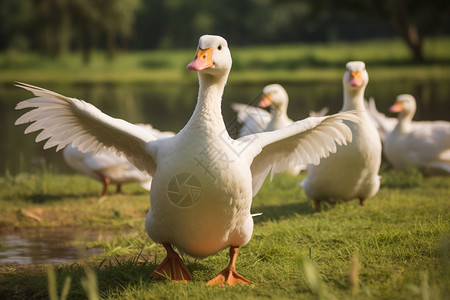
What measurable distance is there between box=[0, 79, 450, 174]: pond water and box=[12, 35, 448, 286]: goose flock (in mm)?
5543

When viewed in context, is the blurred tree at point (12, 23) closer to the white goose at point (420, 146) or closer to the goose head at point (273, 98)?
the goose head at point (273, 98)

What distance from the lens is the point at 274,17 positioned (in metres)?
56.1

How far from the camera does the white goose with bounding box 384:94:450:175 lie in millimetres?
8391

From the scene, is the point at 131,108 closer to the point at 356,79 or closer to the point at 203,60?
the point at 356,79

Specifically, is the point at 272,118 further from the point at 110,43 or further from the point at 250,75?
the point at 110,43

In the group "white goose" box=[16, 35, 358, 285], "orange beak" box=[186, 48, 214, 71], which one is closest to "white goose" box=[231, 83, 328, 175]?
"white goose" box=[16, 35, 358, 285]

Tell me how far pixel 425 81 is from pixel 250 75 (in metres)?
8.29

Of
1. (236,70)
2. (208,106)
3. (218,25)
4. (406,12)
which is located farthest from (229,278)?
(218,25)

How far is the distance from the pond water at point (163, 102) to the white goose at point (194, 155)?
19.5 feet

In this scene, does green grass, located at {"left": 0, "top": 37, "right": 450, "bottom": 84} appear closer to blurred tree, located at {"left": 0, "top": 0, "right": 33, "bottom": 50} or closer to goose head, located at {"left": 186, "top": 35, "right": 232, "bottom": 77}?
blurred tree, located at {"left": 0, "top": 0, "right": 33, "bottom": 50}

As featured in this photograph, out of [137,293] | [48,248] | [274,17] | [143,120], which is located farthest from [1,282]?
[274,17]

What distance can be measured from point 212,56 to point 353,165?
2780 mm

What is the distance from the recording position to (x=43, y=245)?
5.89 metres

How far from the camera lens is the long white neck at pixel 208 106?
3891mm
